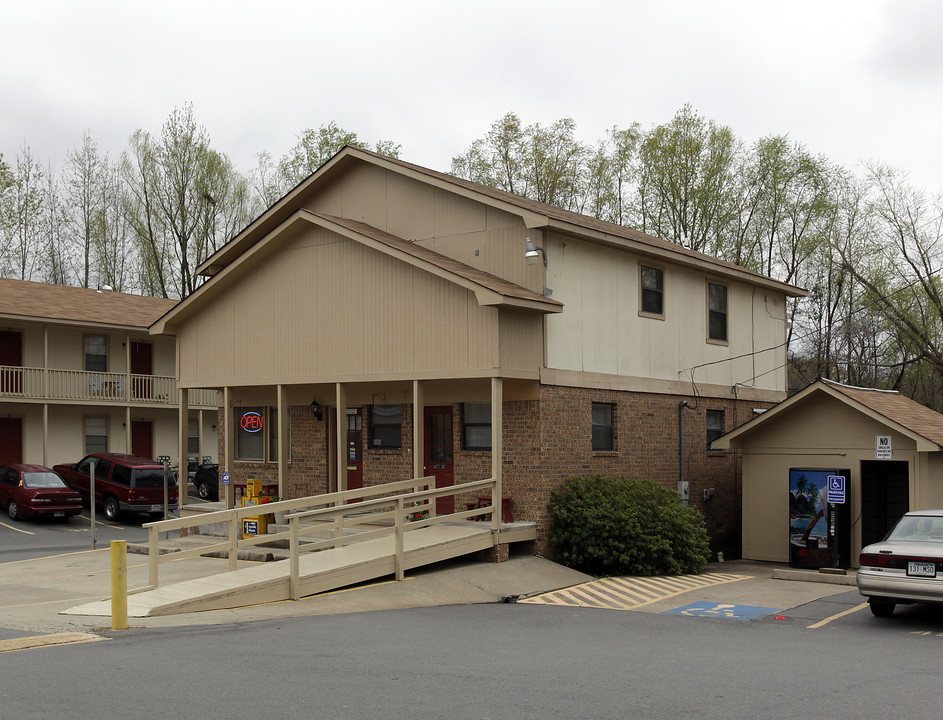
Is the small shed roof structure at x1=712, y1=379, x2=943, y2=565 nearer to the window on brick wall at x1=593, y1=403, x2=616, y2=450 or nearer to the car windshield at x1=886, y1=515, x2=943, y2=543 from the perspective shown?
the window on brick wall at x1=593, y1=403, x2=616, y2=450


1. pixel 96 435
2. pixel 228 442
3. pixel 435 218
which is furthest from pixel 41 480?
pixel 435 218

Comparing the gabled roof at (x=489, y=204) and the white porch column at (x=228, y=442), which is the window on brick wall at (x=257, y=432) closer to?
the white porch column at (x=228, y=442)

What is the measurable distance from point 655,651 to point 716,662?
0.87 meters

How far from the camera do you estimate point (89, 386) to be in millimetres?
35125

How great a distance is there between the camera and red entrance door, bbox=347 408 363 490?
825 inches

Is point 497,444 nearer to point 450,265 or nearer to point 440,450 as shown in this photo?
point 440,450

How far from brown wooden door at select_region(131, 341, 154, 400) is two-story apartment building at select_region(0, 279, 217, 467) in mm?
40

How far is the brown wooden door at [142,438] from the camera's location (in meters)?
37.6

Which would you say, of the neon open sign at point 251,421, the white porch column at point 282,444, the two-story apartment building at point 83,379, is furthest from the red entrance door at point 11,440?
the white porch column at point 282,444

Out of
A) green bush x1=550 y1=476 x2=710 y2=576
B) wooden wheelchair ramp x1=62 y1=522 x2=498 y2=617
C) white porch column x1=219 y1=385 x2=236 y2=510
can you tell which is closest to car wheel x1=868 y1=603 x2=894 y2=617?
green bush x1=550 y1=476 x2=710 y2=576

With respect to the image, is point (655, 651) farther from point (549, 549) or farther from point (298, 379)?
point (298, 379)

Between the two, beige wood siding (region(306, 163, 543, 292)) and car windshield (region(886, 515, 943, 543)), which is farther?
beige wood siding (region(306, 163, 543, 292))

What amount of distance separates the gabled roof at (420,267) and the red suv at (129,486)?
9.19 meters

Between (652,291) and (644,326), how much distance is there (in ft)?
3.03
